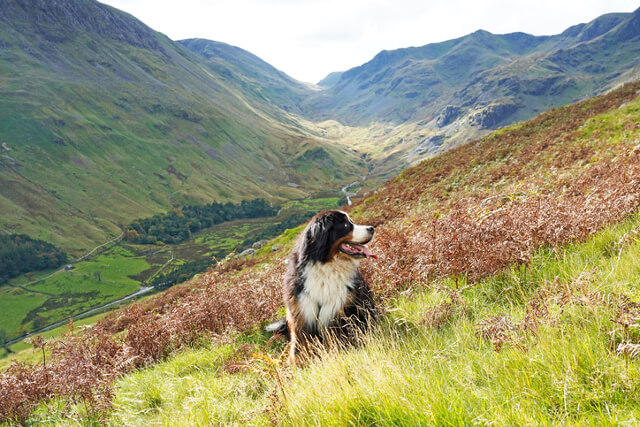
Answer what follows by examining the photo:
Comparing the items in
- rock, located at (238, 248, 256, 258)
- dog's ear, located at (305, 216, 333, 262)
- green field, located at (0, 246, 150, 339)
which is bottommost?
green field, located at (0, 246, 150, 339)

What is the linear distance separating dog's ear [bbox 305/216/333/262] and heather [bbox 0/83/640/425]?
139cm

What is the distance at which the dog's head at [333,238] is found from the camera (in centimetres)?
480

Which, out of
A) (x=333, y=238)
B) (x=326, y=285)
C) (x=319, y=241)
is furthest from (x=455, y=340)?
(x=319, y=241)

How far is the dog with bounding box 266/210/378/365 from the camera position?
4.57 meters

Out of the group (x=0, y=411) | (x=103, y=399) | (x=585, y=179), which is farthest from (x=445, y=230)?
(x=0, y=411)

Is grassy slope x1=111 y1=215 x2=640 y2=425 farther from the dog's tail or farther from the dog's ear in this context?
the dog's tail

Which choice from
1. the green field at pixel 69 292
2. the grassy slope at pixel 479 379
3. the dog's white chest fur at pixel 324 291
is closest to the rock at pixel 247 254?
the dog's white chest fur at pixel 324 291

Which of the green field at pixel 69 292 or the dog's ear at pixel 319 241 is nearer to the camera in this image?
the dog's ear at pixel 319 241

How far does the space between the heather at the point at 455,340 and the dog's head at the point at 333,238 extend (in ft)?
3.58

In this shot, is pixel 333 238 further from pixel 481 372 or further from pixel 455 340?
pixel 481 372

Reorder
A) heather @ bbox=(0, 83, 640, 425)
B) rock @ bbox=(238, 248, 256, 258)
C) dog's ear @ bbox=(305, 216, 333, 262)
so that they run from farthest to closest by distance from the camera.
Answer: rock @ bbox=(238, 248, 256, 258), dog's ear @ bbox=(305, 216, 333, 262), heather @ bbox=(0, 83, 640, 425)

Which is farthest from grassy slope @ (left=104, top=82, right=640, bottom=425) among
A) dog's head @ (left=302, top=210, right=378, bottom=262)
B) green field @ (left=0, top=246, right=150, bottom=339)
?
green field @ (left=0, top=246, right=150, bottom=339)

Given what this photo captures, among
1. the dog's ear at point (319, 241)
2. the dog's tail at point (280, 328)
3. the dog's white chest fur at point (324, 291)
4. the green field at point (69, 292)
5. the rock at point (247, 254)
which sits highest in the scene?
the dog's ear at point (319, 241)

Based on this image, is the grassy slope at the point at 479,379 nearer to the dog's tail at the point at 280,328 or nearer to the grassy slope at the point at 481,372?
the grassy slope at the point at 481,372
